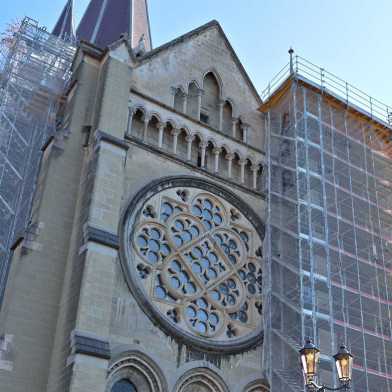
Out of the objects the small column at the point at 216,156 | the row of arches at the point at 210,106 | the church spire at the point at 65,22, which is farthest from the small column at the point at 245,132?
the church spire at the point at 65,22

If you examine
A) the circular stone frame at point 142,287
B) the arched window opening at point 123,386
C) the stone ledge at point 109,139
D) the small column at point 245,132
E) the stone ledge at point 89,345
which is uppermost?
the small column at point 245,132

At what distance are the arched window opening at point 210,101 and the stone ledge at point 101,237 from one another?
6.11 m

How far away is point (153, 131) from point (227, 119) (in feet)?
10.0

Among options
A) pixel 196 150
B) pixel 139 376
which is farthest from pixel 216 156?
pixel 139 376

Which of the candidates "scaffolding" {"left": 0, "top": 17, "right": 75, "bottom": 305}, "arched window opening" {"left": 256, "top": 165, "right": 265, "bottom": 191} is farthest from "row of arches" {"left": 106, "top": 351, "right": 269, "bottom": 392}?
"arched window opening" {"left": 256, "top": 165, "right": 265, "bottom": 191}

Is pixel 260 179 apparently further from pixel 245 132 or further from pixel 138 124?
pixel 138 124

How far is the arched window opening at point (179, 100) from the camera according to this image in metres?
18.8

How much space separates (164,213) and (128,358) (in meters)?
4.08

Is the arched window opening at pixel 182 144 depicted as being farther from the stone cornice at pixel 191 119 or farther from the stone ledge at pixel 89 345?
the stone ledge at pixel 89 345

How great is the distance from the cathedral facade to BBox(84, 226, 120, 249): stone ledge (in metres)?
0.03

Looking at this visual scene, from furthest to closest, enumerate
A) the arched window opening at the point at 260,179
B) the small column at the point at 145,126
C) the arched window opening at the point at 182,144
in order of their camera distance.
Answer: the arched window opening at the point at 260,179 < the arched window opening at the point at 182,144 < the small column at the point at 145,126

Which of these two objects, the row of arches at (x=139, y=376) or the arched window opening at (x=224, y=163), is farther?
the arched window opening at (x=224, y=163)

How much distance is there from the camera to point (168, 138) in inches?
709

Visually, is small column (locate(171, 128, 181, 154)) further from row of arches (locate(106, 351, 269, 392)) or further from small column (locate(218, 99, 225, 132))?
row of arches (locate(106, 351, 269, 392))
